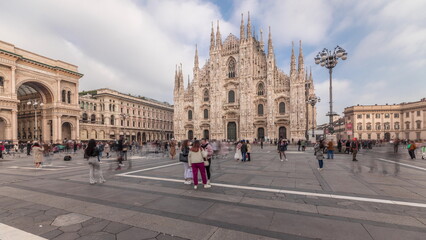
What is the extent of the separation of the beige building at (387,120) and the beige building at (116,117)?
59.1 metres

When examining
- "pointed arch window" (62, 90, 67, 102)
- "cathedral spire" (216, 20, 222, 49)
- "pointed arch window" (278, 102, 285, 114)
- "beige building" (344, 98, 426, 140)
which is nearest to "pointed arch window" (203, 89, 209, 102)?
"cathedral spire" (216, 20, 222, 49)

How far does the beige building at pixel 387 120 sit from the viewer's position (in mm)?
57750

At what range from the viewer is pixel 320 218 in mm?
3855

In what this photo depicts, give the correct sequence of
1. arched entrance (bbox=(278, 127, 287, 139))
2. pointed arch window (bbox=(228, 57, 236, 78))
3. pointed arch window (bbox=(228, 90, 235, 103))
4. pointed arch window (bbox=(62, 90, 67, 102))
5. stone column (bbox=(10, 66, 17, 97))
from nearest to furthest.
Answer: stone column (bbox=(10, 66, 17, 97)) < pointed arch window (bbox=(62, 90, 67, 102)) < arched entrance (bbox=(278, 127, 287, 139)) < pointed arch window (bbox=(228, 90, 235, 103)) < pointed arch window (bbox=(228, 57, 236, 78))

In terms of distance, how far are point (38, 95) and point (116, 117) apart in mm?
15684

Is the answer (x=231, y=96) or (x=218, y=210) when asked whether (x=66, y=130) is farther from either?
(x=218, y=210)

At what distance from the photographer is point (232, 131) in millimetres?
46219

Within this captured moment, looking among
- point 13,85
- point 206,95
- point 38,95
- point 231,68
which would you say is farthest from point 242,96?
point 38,95

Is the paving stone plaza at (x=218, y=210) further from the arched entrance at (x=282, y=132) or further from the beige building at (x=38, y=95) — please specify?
the arched entrance at (x=282, y=132)

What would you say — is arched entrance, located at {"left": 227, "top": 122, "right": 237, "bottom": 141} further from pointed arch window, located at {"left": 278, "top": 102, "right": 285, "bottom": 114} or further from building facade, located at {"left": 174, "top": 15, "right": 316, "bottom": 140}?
pointed arch window, located at {"left": 278, "top": 102, "right": 285, "bottom": 114}

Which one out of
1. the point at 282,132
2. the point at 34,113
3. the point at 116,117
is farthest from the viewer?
the point at 116,117

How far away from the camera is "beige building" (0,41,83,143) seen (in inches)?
1097

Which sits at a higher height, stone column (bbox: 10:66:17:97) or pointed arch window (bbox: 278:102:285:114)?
stone column (bbox: 10:66:17:97)

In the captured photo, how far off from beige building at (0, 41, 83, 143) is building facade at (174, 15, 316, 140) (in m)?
21.8
